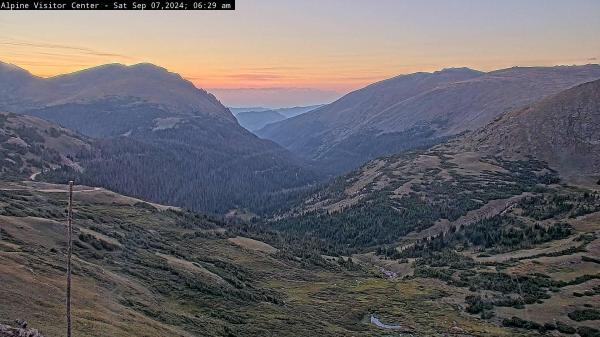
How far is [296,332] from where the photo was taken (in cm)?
5456

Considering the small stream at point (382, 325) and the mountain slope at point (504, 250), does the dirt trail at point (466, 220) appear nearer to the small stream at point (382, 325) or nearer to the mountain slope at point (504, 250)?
the mountain slope at point (504, 250)

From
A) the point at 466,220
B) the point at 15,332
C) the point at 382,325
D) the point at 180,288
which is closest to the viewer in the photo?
the point at 15,332

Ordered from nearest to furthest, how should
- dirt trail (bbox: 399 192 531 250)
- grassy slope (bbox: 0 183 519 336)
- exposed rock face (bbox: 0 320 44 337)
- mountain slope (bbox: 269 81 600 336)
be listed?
exposed rock face (bbox: 0 320 44 337) → grassy slope (bbox: 0 183 519 336) → mountain slope (bbox: 269 81 600 336) → dirt trail (bbox: 399 192 531 250)

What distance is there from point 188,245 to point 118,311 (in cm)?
6218

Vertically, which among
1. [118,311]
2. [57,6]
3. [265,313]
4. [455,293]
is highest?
[57,6]

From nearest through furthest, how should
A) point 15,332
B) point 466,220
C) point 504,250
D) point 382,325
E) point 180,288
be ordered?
point 15,332, point 180,288, point 382,325, point 504,250, point 466,220

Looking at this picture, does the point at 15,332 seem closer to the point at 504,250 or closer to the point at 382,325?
the point at 382,325

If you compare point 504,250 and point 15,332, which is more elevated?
point 15,332

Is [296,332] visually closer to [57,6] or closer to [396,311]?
[396,311]

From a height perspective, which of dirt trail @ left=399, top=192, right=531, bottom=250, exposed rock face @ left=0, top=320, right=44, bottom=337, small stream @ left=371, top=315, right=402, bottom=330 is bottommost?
dirt trail @ left=399, top=192, right=531, bottom=250

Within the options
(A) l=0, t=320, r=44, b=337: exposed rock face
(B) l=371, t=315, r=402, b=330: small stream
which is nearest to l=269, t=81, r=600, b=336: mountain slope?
(B) l=371, t=315, r=402, b=330: small stream

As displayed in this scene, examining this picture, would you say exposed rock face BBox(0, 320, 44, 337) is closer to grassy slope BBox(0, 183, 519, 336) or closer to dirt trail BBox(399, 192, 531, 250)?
grassy slope BBox(0, 183, 519, 336)

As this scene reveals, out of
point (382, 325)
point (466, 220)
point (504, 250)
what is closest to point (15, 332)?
point (382, 325)

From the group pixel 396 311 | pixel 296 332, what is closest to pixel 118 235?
pixel 296 332
